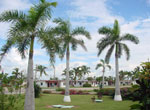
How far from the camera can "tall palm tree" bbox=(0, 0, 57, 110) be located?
937 cm

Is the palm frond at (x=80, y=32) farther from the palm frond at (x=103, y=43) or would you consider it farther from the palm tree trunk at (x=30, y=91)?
the palm tree trunk at (x=30, y=91)

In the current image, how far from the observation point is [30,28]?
9.44 meters

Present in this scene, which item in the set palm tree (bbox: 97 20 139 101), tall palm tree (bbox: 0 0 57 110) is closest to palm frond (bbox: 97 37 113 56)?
palm tree (bbox: 97 20 139 101)

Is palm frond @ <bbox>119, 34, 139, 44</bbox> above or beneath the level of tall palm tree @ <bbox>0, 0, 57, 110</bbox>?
above

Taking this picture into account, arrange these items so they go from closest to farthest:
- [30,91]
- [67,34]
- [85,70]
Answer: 1. [30,91]
2. [67,34]
3. [85,70]

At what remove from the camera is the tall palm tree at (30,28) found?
9369mm

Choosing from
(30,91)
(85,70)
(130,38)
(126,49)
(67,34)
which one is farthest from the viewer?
(85,70)

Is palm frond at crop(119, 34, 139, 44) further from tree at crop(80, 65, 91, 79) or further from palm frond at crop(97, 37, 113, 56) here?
tree at crop(80, 65, 91, 79)

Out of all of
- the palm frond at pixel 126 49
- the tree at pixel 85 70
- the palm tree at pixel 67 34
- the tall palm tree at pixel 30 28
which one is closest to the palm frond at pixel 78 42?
the palm tree at pixel 67 34

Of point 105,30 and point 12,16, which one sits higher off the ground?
point 105,30

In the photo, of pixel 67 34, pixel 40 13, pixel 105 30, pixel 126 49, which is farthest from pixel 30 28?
pixel 126 49

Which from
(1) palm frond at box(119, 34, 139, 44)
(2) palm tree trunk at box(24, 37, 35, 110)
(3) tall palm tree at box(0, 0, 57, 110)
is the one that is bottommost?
(2) palm tree trunk at box(24, 37, 35, 110)

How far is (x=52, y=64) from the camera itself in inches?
379

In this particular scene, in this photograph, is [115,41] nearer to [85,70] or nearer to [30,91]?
[30,91]
